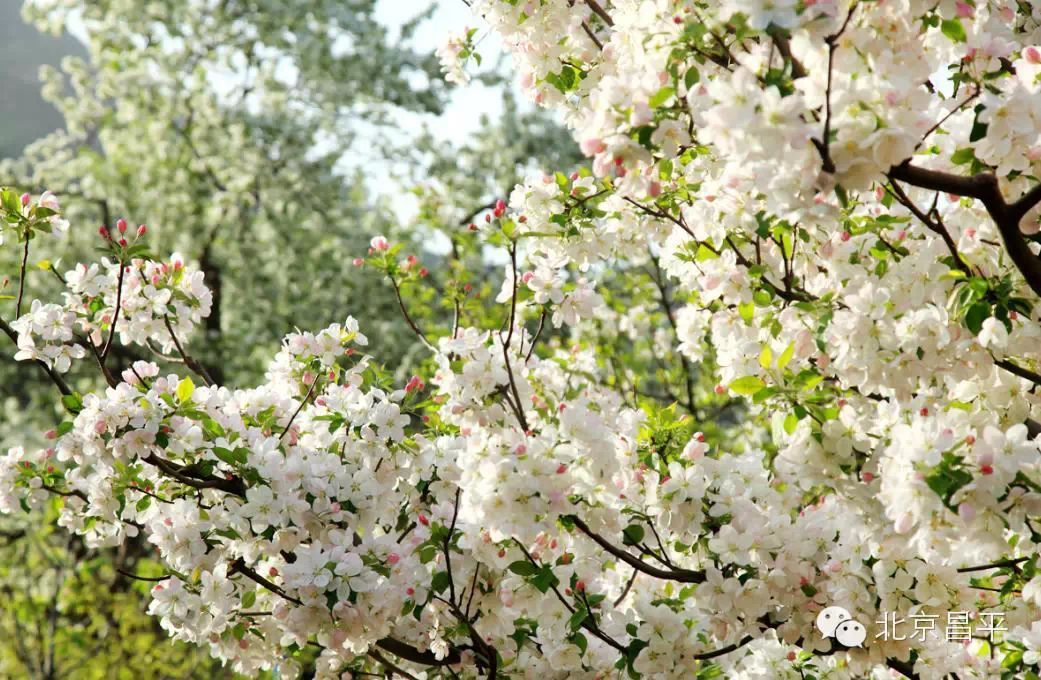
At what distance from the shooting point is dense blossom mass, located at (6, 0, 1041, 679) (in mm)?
2141

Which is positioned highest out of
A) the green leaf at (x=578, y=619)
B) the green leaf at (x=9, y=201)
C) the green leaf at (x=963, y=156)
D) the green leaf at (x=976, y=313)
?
the green leaf at (x=9, y=201)

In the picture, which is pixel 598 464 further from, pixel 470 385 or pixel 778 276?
pixel 778 276

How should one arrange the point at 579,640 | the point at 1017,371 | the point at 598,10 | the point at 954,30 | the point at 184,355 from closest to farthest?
1. the point at 954,30
2. the point at 1017,371
3. the point at 579,640
4. the point at 598,10
5. the point at 184,355

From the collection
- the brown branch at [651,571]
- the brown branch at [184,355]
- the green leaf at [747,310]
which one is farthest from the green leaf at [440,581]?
the green leaf at [747,310]

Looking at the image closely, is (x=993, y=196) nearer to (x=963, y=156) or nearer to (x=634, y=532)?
(x=963, y=156)

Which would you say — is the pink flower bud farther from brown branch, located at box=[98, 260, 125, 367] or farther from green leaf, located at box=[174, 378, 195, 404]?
brown branch, located at box=[98, 260, 125, 367]

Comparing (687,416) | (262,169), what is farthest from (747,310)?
(262,169)

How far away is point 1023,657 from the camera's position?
2.93 metres

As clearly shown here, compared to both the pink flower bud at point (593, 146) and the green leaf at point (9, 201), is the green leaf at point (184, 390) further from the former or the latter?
the pink flower bud at point (593, 146)

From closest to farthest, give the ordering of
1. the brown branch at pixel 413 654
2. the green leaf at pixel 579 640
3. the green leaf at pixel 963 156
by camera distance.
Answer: the green leaf at pixel 963 156 → the green leaf at pixel 579 640 → the brown branch at pixel 413 654

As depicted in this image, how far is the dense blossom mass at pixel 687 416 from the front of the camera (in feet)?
7.02

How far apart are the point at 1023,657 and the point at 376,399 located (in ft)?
7.58

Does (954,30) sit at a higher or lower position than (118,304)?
lower

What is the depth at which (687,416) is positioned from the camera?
10.8ft
